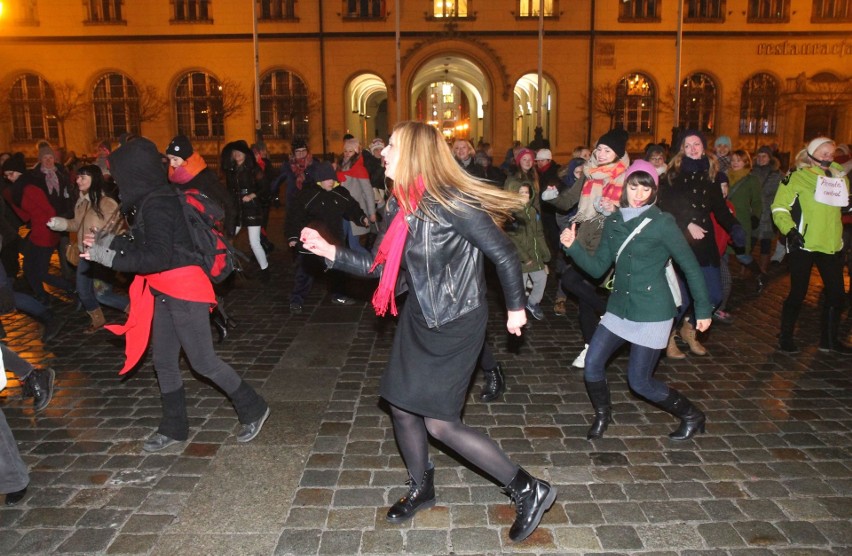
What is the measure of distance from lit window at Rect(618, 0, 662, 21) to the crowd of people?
25758 mm

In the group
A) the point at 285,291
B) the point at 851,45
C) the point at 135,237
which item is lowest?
the point at 285,291

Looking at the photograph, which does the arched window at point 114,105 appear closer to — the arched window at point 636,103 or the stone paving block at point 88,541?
the arched window at point 636,103

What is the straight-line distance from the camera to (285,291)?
9.97 m

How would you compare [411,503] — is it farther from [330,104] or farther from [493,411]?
[330,104]

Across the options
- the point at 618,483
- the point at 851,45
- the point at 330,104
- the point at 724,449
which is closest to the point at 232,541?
the point at 618,483

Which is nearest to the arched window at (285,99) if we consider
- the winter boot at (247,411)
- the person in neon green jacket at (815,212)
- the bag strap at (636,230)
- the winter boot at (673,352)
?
the winter boot at (673,352)

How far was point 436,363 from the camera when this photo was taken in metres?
3.34

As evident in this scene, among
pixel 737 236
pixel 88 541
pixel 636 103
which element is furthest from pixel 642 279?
pixel 636 103

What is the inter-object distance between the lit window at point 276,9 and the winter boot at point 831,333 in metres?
29.0

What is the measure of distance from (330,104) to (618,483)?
97.0 feet

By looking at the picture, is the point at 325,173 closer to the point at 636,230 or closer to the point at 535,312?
the point at 535,312

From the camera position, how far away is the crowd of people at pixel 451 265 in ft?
11.0

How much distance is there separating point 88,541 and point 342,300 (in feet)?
18.9

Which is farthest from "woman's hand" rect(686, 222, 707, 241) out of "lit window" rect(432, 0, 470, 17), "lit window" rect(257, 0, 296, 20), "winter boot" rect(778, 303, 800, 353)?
"lit window" rect(257, 0, 296, 20)
